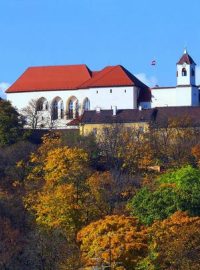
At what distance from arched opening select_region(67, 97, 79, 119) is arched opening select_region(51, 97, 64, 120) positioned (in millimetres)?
550

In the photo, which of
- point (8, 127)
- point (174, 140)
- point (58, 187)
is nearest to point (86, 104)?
point (174, 140)

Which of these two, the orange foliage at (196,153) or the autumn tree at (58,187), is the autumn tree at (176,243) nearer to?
the autumn tree at (58,187)

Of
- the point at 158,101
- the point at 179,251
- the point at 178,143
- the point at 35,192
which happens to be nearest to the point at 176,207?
the point at 179,251

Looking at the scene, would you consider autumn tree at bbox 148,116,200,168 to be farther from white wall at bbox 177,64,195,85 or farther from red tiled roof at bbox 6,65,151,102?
red tiled roof at bbox 6,65,151,102

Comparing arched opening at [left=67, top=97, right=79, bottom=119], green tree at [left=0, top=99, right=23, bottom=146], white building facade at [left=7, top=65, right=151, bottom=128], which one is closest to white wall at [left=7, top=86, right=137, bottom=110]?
white building facade at [left=7, top=65, right=151, bottom=128]

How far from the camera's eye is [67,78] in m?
80.6

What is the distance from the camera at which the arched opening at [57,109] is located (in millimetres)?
78875

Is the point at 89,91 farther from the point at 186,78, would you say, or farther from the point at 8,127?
the point at 8,127

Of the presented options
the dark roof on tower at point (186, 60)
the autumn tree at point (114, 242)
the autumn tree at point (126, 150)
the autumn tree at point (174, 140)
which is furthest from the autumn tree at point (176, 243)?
the dark roof on tower at point (186, 60)

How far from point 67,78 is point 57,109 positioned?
238 cm

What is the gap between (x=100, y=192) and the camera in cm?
4228

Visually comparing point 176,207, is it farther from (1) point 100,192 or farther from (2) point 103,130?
(2) point 103,130

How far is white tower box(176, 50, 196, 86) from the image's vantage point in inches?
2916

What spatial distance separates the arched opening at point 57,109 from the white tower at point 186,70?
9024 millimetres
